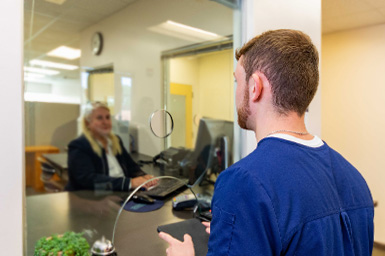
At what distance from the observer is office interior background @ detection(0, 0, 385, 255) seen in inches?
33.9

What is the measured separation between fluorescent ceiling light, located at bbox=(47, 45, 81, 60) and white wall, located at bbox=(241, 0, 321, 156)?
2.73 m

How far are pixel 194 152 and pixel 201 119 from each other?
0.23m

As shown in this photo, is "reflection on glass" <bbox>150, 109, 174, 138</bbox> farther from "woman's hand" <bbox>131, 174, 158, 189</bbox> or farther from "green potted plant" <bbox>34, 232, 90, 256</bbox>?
"green potted plant" <bbox>34, 232, 90, 256</bbox>

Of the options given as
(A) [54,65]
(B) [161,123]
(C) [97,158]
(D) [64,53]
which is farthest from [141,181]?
(A) [54,65]

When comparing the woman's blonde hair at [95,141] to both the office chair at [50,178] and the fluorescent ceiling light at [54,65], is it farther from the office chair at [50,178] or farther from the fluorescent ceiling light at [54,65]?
the fluorescent ceiling light at [54,65]

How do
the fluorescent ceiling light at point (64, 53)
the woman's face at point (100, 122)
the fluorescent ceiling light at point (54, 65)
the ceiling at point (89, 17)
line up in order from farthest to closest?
the fluorescent ceiling light at point (54, 65) → the fluorescent ceiling light at point (64, 53) → the woman's face at point (100, 122) → the ceiling at point (89, 17)

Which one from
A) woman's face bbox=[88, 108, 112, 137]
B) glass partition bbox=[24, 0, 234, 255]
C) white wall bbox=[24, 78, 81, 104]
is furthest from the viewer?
white wall bbox=[24, 78, 81, 104]

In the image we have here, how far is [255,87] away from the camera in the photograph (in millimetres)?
803

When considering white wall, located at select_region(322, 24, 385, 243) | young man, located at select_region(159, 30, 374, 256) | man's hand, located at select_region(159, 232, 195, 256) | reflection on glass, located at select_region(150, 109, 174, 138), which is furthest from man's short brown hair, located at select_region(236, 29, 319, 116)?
white wall, located at select_region(322, 24, 385, 243)

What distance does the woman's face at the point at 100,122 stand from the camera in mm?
2842

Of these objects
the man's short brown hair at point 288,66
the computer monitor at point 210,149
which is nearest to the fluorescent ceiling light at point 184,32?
the computer monitor at point 210,149

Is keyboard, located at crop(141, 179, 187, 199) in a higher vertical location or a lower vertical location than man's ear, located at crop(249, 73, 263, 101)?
lower

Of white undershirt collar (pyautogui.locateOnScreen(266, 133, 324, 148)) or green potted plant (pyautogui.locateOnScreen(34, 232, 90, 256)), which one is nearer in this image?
white undershirt collar (pyautogui.locateOnScreen(266, 133, 324, 148))

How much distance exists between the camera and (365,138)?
279cm
